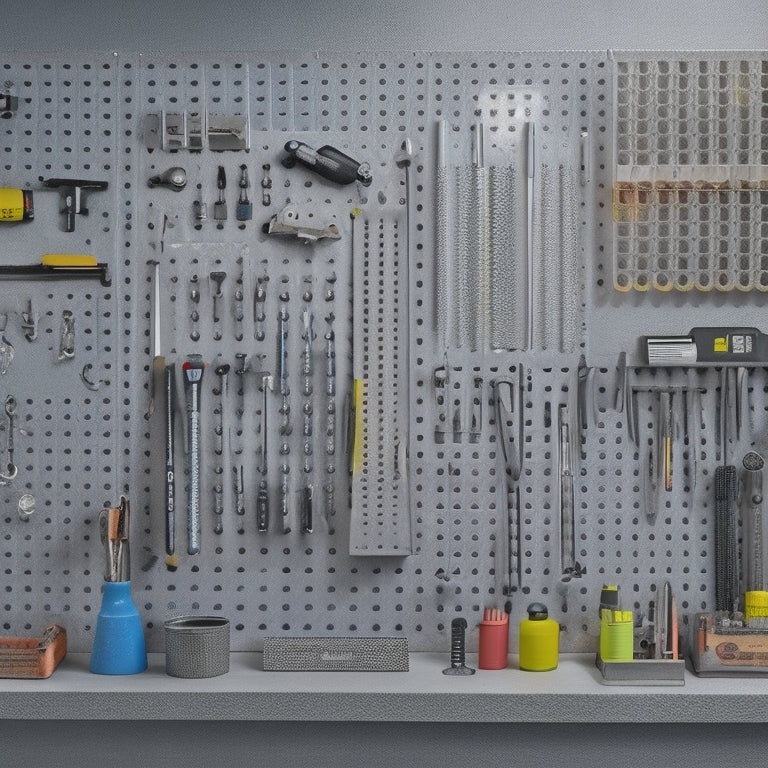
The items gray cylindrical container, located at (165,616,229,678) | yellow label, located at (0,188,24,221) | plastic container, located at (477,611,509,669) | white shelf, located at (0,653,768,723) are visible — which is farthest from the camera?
yellow label, located at (0,188,24,221)

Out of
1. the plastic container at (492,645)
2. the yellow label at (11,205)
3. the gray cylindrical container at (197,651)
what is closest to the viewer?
the gray cylindrical container at (197,651)

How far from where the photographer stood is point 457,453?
2.64m

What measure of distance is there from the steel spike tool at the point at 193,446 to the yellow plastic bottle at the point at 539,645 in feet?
2.68

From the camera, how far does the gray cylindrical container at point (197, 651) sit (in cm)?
237

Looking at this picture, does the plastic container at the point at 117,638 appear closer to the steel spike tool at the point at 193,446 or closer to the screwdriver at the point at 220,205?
the steel spike tool at the point at 193,446

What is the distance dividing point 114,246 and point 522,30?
116 centimetres

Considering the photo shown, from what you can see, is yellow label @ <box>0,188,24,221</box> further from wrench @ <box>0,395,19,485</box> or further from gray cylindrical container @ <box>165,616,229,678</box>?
gray cylindrical container @ <box>165,616,229,678</box>

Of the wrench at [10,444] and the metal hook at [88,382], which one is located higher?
the metal hook at [88,382]

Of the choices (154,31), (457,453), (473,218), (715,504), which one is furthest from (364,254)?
(715,504)

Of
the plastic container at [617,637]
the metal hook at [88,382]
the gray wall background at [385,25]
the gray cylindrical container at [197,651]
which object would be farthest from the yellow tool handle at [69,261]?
the plastic container at [617,637]

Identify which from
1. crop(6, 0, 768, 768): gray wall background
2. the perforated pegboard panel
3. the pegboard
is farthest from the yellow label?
the perforated pegboard panel

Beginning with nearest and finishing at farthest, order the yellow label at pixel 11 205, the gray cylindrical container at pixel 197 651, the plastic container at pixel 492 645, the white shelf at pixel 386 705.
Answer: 1. the white shelf at pixel 386 705
2. the gray cylindrical container at pixel 197 651
3. the plastic container at pixel 492 645
4. the yellow label at pixel 11 205

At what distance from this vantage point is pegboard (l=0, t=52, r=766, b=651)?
103 inches

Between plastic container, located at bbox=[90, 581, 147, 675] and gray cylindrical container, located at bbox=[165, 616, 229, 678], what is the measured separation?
9 cm
